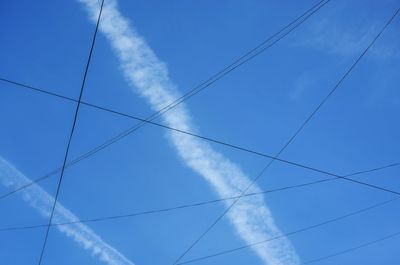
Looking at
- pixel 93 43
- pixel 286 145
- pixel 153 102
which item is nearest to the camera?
pixel 93 43

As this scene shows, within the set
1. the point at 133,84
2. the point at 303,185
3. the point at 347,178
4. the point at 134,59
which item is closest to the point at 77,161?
the point at 133,84

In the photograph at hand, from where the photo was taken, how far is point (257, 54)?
4.28 meters

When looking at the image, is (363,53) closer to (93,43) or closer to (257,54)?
(257,54)

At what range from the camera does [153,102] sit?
4332mm

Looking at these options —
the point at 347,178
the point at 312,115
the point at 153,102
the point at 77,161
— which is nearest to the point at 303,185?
the point at 347,178

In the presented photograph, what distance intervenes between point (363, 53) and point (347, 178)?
1798mm

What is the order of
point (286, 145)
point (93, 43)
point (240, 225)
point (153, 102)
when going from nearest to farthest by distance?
point (93, 43) < point (153, 102) < point (286, 145) < point (240, 225)

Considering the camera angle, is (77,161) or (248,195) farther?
(248,195)

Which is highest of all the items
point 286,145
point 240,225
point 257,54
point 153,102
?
point 257,54

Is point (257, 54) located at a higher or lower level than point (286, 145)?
higher

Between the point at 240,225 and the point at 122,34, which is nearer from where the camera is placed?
the point at 122,34

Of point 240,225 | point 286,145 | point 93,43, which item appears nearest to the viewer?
point 93,43

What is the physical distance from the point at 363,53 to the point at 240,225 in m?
3.02

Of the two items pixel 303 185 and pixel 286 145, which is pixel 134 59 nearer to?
pixel 286 145
